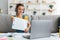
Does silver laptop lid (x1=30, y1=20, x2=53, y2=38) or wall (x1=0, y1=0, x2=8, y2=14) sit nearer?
silver laptop lid (x1=30, y1=20, x2=53, y2=38)

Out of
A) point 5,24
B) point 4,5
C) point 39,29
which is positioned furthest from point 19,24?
point 4,5

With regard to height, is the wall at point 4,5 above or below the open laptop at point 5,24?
above

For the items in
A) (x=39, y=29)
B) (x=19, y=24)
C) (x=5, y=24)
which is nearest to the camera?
(x=39, y=29)

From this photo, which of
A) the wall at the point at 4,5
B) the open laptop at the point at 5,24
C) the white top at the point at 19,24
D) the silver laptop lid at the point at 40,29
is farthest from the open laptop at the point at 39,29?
the wall at the point at 4,5

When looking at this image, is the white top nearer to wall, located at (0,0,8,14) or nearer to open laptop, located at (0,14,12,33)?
open laptop, located at (0,14,12,33)

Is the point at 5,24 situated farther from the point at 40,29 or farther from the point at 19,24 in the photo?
the point at 40,29

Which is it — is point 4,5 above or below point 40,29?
above

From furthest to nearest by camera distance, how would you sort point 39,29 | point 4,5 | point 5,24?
point 4,5 < point 5,24 < point 39,29

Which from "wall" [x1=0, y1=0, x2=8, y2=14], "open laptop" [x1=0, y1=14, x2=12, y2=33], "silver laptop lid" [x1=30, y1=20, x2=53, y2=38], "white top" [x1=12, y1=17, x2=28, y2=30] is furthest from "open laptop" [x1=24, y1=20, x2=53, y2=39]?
"wall" [x1=0, y1=0, x2=8, y2=14]

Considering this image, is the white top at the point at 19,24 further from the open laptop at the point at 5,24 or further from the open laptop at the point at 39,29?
the open laptop at the point at 5,24

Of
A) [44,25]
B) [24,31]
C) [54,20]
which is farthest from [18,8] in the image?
[54,20]

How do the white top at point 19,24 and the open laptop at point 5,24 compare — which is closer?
the white top at point 19,24

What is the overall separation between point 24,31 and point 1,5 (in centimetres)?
223

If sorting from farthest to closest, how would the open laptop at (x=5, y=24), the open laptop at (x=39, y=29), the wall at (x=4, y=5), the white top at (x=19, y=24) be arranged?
the wall at (x=4, y=5), the open laptop at (x=5, y=24), the white top at (x=19, y=24), the open laptop at (x=39, y=29)
